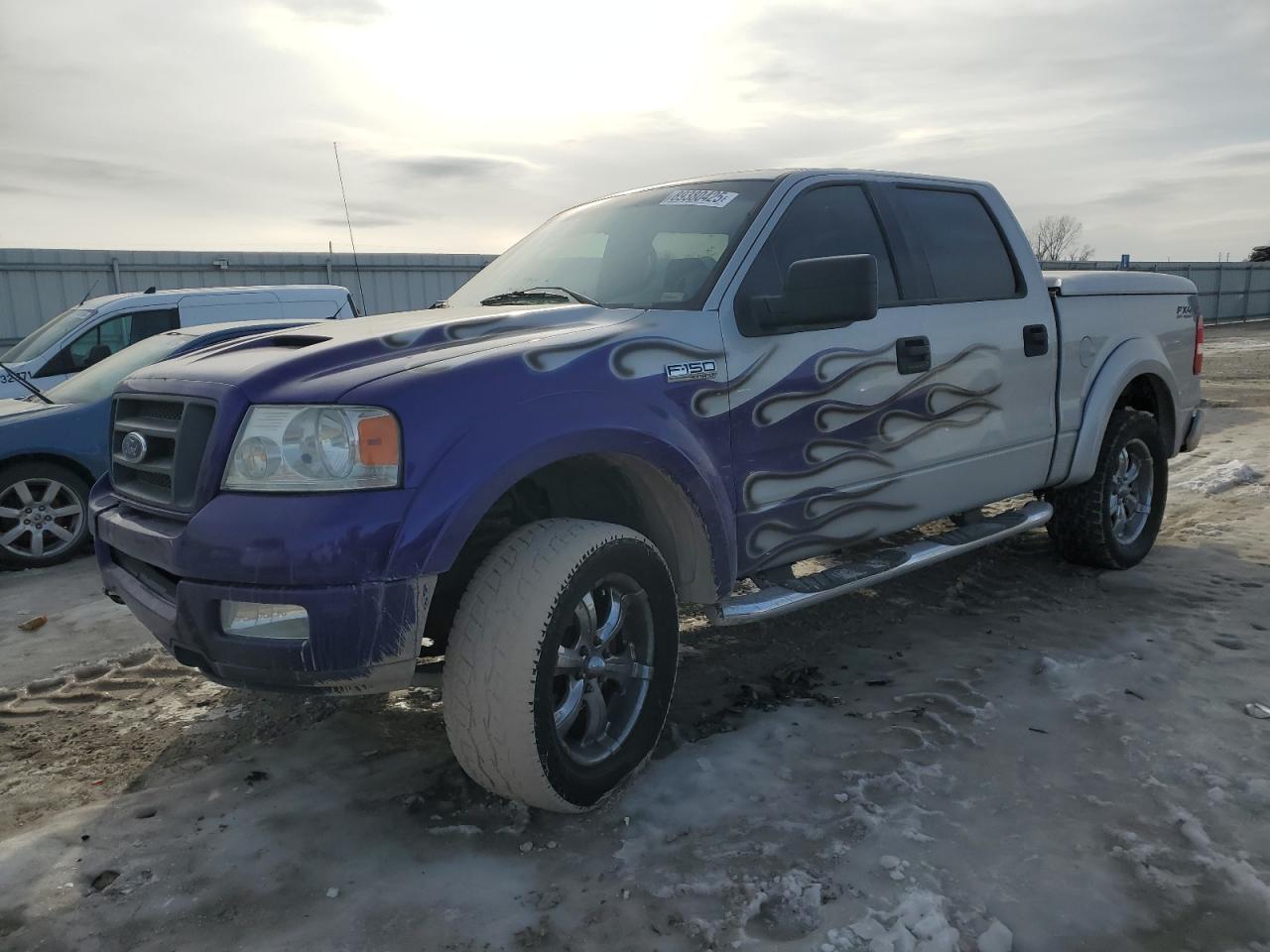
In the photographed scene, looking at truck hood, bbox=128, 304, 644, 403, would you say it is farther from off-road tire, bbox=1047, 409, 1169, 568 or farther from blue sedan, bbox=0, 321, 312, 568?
blue sedan, bbox=0, 321, 312, 568

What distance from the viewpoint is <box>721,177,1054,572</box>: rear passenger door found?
3.25m

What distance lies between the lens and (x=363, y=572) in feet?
7.52

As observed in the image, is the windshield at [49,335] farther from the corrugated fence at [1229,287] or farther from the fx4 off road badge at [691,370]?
the corrugated fence at [1229,287]

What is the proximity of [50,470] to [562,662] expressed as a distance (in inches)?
200

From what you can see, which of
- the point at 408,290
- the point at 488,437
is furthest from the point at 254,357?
the point at 408,290

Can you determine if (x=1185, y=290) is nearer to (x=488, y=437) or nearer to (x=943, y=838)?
(x=943, y=838)

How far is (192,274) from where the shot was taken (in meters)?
16.1

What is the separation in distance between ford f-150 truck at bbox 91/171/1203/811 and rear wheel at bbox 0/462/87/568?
3.75m

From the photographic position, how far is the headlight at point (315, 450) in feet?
7.72

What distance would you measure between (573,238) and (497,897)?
2.50 meters

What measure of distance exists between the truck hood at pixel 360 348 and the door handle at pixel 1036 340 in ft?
6.98

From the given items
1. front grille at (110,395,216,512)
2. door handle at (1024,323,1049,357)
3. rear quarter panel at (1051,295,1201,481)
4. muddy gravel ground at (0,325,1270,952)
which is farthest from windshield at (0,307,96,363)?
rear quarter panel at (1051,295,1201,481)

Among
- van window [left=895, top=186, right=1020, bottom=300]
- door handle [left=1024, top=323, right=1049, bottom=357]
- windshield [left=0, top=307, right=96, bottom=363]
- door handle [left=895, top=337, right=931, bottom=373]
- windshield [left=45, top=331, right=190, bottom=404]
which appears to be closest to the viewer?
door handle [left=895, top=337, right=931, bottom=373]

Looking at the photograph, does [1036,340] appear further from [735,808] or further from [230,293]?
[230,293]
